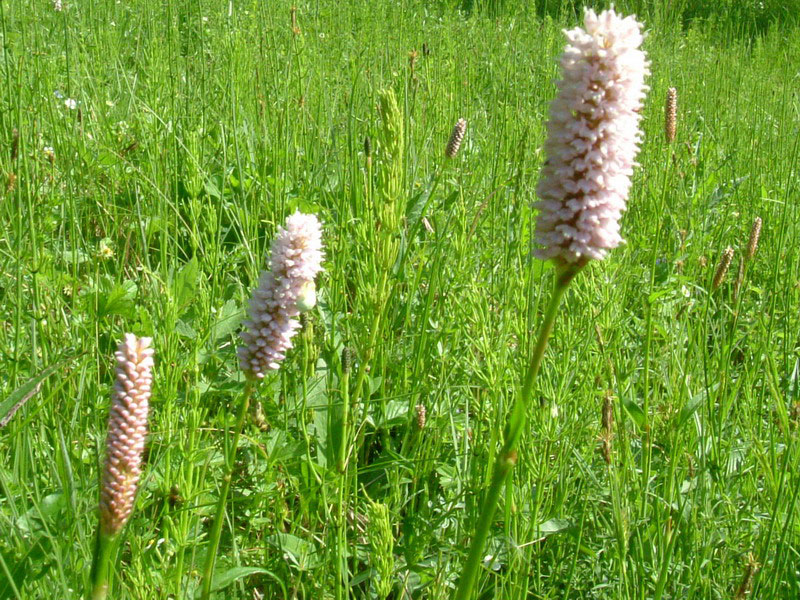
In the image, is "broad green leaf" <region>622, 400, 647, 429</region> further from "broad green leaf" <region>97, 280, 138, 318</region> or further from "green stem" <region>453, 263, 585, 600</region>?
"broad green leaf" <region>97, 280, 138, 318</region>

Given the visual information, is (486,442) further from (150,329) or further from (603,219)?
(603,219)

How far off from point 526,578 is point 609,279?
3.14 ft

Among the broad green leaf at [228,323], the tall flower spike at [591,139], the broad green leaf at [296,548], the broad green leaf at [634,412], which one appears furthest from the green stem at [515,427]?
the broad green leaf at [228,323]

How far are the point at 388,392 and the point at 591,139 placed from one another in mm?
1235

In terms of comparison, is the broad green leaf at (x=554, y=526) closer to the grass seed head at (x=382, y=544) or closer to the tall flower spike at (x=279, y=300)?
the grass seed head at (x=382, y=544)

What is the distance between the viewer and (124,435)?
0.86 metres

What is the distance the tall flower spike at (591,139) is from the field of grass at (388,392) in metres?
0.16

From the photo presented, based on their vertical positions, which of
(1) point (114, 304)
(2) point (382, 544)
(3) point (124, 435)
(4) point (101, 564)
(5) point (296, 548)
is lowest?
(5) point (296, 548)

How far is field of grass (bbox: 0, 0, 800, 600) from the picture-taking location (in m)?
1.45

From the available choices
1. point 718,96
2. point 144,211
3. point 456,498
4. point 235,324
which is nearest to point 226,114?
point 144,211

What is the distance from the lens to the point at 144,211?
2715 mm

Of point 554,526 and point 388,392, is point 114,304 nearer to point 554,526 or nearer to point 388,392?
point 388,392

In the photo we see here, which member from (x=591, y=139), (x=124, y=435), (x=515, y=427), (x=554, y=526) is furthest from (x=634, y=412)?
(x=124, y=435)

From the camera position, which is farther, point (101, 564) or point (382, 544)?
point (382, 544)
